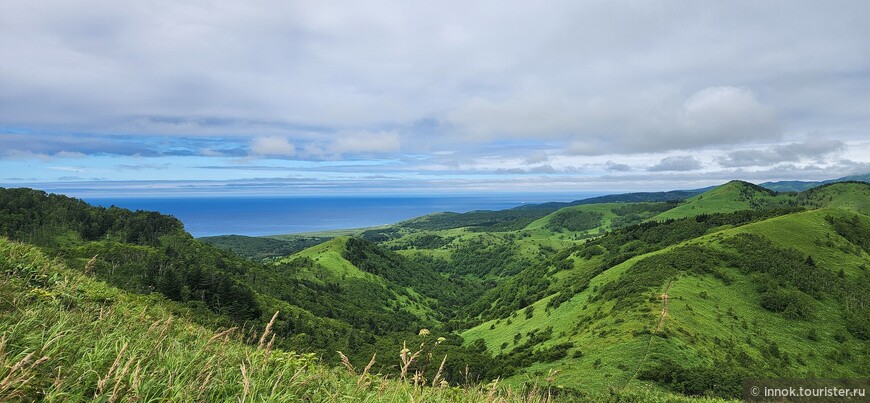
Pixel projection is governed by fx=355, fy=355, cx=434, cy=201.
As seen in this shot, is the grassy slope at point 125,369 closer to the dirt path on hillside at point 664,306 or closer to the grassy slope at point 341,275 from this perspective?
the dirt path on hillside at point 664,306

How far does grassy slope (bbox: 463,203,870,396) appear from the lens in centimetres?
4097

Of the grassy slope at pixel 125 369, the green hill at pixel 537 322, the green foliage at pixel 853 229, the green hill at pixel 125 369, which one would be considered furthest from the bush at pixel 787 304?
the grassy slope at pixel 125 369

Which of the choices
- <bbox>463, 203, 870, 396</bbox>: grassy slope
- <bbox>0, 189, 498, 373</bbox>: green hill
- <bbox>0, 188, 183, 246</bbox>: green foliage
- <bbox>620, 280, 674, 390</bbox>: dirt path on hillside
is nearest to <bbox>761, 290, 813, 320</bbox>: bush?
<bbox>463, 203, 870, 396</bbox>: grassy slope

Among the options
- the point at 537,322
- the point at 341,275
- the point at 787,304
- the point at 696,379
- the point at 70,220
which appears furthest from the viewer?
the point at 341,275

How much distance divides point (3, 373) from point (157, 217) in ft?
686

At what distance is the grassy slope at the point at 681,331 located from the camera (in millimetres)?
40969

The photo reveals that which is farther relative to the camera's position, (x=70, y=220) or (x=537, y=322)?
(x=70, y=220)

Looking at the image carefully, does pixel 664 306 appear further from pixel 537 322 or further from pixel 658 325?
pixel 537 322

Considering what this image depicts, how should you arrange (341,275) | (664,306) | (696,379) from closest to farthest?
(696,379) < (664,306) < (341,275)

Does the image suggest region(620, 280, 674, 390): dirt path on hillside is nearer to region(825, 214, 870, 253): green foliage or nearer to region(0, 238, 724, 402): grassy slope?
region(0, 238, 724, 402): grassy slope

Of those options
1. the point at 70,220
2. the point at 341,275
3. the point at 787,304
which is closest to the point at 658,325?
the point at 787,304

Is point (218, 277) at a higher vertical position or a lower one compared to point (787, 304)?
lower

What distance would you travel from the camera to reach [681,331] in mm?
45469

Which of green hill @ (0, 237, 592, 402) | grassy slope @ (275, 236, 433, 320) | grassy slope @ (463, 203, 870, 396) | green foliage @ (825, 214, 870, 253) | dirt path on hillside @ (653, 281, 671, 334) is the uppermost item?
green hill @ (0, 237, 592, 402)
